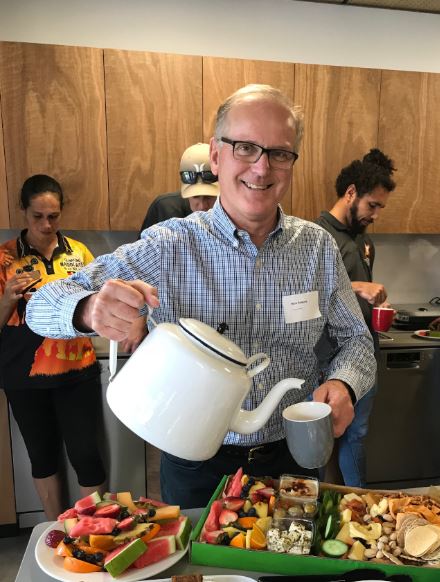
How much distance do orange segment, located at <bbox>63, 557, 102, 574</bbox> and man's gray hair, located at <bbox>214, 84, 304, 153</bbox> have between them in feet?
2.83

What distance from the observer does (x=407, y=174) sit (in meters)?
2.80

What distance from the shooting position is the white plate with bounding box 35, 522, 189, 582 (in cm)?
76

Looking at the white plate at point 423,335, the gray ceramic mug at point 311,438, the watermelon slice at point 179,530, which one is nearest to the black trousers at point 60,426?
the watermelon slice at point 179,530

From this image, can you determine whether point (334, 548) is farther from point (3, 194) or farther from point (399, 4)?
point (399, 4)

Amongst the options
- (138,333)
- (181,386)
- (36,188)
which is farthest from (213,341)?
(36,188)

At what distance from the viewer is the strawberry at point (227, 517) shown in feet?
2.74

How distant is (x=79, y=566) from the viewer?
2.53 ft

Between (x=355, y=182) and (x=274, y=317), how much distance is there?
1.39 metres

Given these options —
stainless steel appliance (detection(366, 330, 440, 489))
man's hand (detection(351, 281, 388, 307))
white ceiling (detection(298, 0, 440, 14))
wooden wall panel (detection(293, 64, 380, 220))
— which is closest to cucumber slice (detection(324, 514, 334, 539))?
man's hand (detection(351, 281, 388, 307))

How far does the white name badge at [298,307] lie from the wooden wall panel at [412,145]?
182cm

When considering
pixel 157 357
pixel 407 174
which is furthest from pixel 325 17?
pixel 157 357

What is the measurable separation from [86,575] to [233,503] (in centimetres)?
26

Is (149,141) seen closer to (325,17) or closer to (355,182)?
(355,182)

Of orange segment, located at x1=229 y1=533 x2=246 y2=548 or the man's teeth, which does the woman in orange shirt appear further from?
orange segment, located at x1=229 y1=533 x2=246 y2=548
